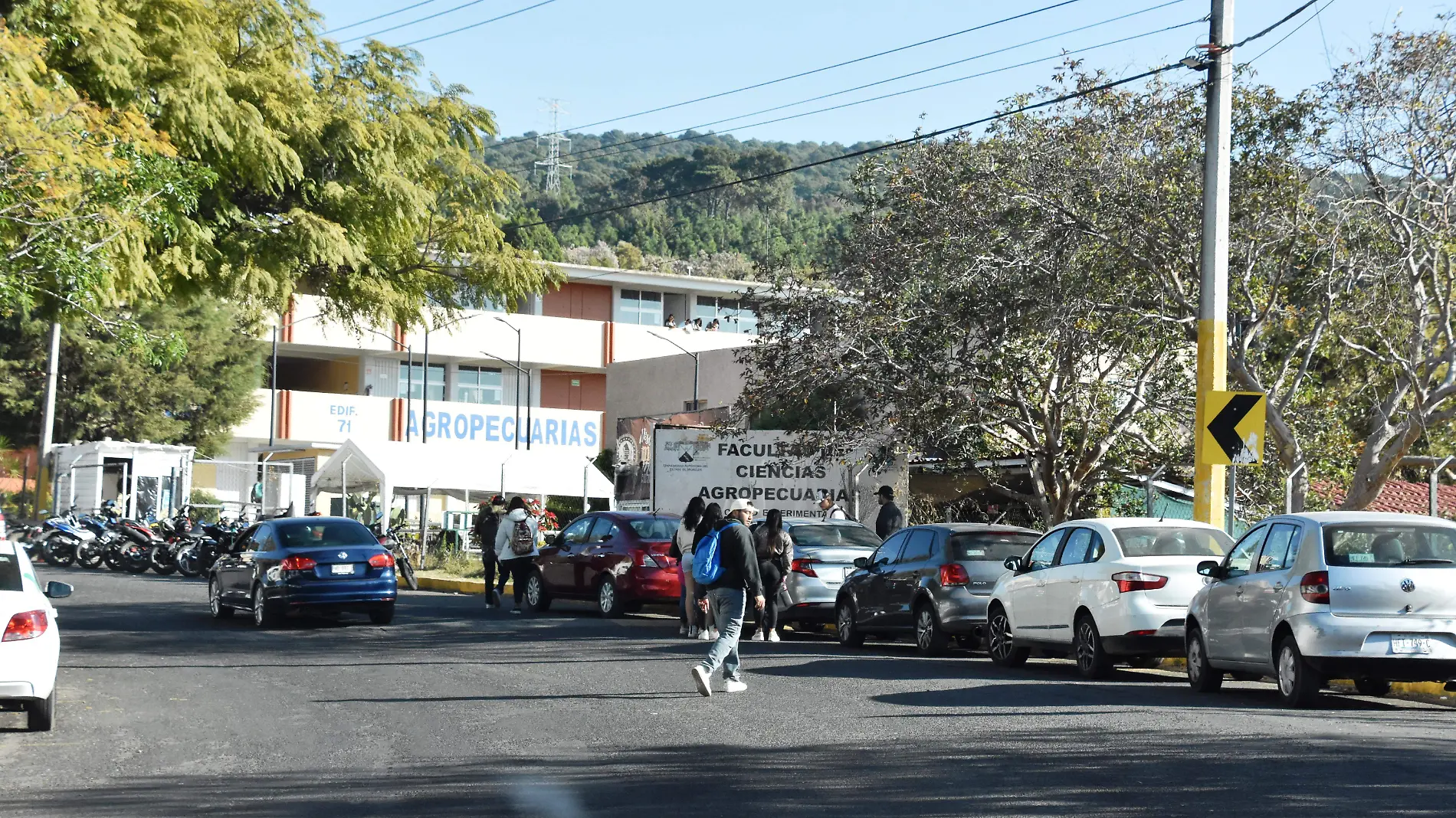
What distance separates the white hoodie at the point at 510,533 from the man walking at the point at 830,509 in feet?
15.6

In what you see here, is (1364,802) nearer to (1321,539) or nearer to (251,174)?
(1321,539)

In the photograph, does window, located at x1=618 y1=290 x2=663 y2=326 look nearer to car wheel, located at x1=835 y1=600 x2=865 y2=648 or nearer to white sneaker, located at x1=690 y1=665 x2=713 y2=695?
car wheel, located at x1=835 y1=600 x2=865 y2=648

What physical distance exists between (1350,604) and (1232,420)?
16.8 ft

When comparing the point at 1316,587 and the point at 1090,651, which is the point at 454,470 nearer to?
the point at 1090,651

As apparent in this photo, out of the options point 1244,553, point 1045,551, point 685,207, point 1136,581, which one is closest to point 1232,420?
point 1045,551

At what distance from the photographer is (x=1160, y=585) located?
15.1 m

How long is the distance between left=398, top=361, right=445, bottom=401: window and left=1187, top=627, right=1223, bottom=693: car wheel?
57372 mm

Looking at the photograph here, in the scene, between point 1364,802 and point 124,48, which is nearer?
point 1364,802

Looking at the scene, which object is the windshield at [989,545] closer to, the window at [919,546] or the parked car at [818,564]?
the window at [919,546]

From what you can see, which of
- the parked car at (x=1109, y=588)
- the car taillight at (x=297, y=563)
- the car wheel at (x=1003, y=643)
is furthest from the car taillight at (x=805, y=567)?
the car taillight at (x=297, y=563)

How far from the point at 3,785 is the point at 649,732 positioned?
13.2ft

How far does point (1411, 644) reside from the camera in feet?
40.8

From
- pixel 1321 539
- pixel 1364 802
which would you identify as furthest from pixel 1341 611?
pixel 1364 802

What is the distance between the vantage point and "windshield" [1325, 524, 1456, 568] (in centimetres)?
1266
